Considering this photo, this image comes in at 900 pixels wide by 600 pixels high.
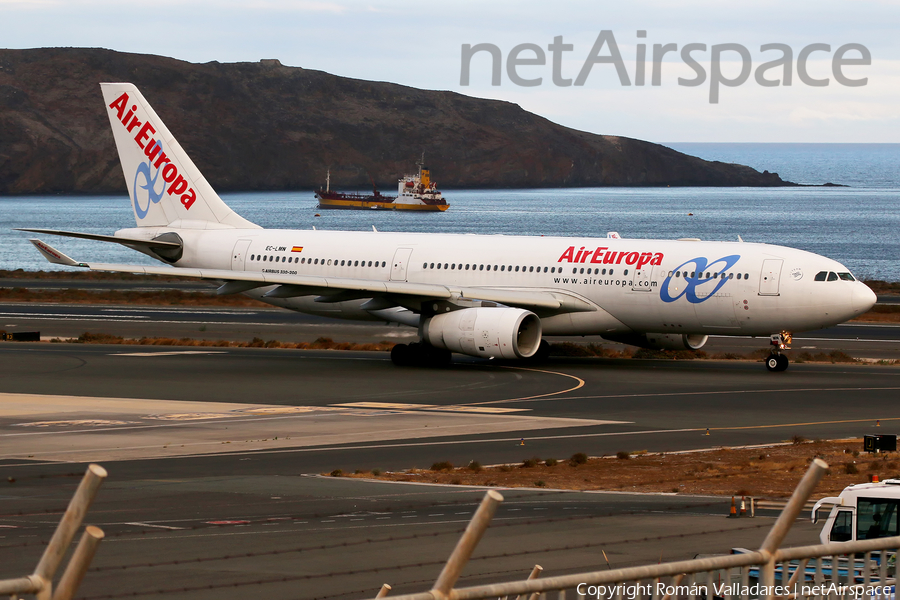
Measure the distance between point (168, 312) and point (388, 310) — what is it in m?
28.0

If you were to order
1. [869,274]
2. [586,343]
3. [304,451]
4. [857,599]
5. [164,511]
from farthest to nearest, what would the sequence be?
[869,274], [586,343], [304,451], [164,511], [857,599]

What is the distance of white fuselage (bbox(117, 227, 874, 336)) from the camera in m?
39.6

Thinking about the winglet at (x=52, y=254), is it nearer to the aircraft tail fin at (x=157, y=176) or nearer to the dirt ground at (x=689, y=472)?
the aircraft tail fin at (x=157, y=176)

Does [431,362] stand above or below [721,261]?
below

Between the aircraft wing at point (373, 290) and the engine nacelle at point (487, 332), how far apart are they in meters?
0.91

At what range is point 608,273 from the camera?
137 feet

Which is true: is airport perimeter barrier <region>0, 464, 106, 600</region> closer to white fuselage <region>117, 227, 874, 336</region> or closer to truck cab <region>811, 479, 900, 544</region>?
truck cab <region>811, 479, 900, 544</region>

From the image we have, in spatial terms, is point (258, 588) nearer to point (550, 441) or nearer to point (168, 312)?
point (550, 441)

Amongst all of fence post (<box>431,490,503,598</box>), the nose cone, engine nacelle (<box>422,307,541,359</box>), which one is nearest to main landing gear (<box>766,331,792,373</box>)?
the nose cone

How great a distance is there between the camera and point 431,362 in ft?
144

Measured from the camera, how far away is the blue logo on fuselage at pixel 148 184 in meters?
51.4

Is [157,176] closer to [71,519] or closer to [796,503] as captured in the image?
[796,503]

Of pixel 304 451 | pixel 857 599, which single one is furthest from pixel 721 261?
pixel 857 599

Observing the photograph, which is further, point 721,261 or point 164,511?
point 721,261
